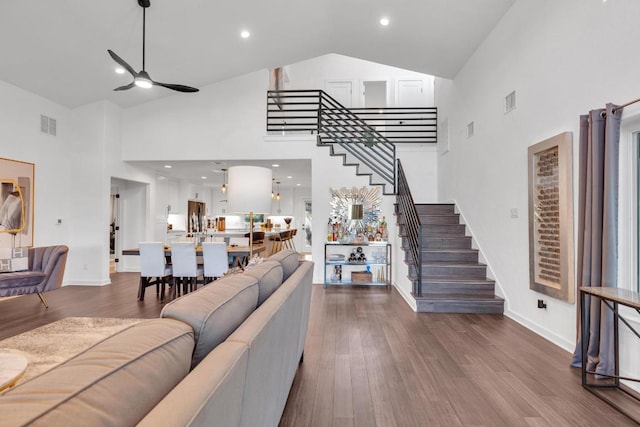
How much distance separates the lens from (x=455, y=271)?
5.00m

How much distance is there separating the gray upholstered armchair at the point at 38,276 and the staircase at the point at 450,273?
5181mm

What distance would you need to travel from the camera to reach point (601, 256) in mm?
2633

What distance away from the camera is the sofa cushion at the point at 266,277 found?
1.82 meters

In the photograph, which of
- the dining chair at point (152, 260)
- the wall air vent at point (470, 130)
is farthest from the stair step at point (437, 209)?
the dining chair at point (152, 260)

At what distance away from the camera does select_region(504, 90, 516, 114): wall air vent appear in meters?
4.20

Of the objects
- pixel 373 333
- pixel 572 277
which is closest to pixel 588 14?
pixel 572 277

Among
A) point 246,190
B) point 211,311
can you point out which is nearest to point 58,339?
point 246,190

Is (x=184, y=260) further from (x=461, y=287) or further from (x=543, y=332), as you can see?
(x=543, y=332)

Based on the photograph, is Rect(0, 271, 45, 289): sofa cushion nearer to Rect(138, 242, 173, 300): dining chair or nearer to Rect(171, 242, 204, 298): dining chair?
Rect(138, 242, 173, 300): dining chair

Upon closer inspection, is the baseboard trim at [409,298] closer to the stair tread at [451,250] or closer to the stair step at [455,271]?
the stair step at [455,271]

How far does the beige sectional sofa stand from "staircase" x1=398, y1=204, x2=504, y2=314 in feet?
11.6

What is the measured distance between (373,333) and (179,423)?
329cm

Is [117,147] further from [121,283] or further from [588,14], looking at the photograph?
[588,14]

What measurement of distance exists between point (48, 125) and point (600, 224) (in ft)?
26.8
